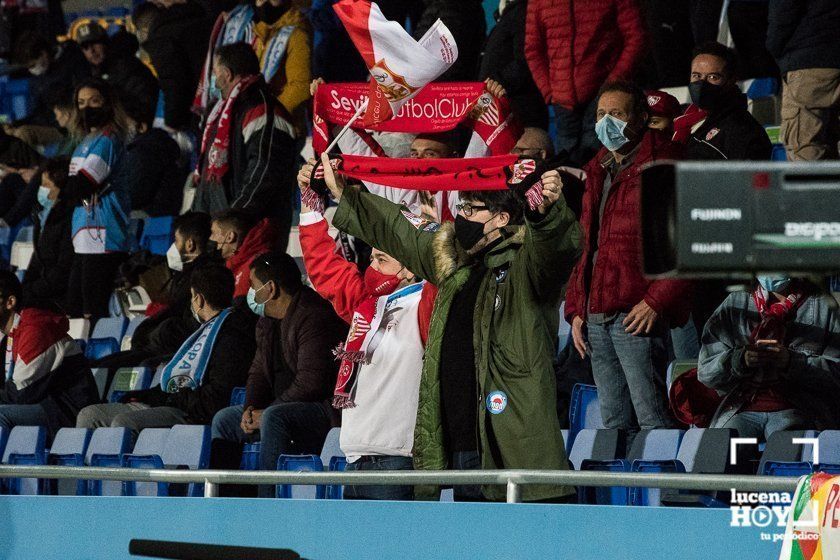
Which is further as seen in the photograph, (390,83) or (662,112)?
(662,112)

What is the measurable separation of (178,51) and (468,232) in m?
5.86

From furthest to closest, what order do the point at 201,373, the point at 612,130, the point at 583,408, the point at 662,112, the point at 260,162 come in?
the point at 260,162 < the point at 201,373 < the point at 662,112 < the point at 583,408 < the point at 612,130

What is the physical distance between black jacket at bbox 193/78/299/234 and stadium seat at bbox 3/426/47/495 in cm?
176

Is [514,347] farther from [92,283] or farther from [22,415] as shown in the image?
[92,283]

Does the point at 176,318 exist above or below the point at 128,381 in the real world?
above

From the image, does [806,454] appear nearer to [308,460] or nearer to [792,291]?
[792,291]

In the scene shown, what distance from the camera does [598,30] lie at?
7.36 metres

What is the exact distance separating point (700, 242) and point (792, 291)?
10.8ft

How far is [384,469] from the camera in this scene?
5.18 metres

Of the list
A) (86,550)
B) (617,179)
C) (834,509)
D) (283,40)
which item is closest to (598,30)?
(617,179)

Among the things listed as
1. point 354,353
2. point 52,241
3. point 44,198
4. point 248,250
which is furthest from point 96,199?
point 354,353

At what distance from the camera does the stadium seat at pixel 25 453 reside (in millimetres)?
7000

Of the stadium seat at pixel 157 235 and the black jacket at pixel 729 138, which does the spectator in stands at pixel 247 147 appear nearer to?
the stadium seat at pixel 157 235

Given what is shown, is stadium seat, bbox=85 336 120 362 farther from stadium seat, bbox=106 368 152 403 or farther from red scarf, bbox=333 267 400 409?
red scarf, bbox=333 267 400 409
